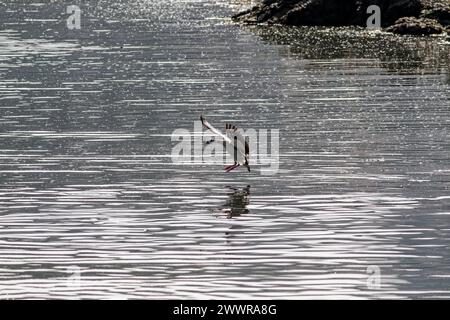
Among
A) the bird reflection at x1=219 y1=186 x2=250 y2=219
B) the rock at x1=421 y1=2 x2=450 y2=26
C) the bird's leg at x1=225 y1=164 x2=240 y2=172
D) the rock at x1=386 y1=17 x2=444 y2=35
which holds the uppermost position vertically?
the rock at x1=421 y1=2 x2=450 y2=26

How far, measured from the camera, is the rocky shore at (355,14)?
89.7 meters

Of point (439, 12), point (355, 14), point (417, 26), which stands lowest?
point (417, 26)

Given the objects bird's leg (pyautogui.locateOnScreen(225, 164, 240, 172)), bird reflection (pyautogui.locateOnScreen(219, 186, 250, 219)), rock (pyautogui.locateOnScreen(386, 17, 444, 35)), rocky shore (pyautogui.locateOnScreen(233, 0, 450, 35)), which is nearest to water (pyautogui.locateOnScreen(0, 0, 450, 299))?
bird reflection (pyautogui.locateOnScreen(219, 186, 250, 219))

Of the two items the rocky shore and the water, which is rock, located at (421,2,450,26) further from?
the water

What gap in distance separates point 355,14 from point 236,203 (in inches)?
2442

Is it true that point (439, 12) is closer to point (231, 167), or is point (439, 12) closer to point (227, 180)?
point (231, 167)

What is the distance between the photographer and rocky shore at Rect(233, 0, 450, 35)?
3531 inches

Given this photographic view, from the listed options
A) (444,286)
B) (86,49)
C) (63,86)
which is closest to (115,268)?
(444,286)

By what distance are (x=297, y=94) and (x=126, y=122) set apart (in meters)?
11.9

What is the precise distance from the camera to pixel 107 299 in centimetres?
2850

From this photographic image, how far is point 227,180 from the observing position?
41188 mm

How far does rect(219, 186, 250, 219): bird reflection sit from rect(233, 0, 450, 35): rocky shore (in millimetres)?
52263

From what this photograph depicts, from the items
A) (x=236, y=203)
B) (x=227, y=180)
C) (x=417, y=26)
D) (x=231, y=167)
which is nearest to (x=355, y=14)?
(x=417, y=26)

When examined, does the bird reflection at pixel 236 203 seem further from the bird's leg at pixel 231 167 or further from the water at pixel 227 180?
the bird's leg at pixel 231 167
